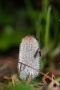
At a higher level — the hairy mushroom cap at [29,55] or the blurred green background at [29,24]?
the blurred green background at [29,24]

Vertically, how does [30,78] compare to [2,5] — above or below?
below

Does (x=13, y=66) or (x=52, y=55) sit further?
(x=52, y=55)

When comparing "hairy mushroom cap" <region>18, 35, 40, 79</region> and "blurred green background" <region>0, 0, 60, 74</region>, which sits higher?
"blurred green background" <region>0, 0, 60, 74</region>

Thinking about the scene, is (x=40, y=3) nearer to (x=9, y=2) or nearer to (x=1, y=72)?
(x=9, y=2)

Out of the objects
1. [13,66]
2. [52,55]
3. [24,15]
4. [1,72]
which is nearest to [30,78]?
[1,72]

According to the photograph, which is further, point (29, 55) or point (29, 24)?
point (29, 24)

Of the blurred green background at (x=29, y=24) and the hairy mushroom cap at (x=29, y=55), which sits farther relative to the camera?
the blurred green background at (x=29, y=24)

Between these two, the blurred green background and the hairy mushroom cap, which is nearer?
the hairy mushroom cap

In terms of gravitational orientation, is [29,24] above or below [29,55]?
above
